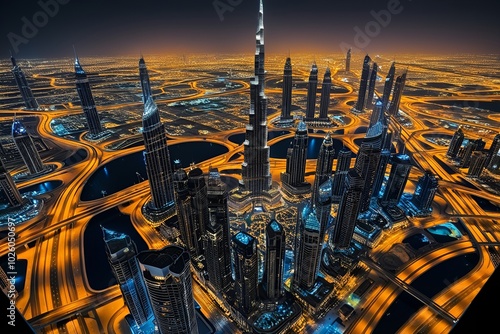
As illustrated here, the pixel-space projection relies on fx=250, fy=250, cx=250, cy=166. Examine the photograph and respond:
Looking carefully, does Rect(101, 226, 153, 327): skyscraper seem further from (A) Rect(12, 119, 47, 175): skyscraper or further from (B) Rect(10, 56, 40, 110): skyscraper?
(B) Rect(10, 56, 40, 110): skyscraper

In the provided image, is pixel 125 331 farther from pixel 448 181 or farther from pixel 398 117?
pixel 398 117

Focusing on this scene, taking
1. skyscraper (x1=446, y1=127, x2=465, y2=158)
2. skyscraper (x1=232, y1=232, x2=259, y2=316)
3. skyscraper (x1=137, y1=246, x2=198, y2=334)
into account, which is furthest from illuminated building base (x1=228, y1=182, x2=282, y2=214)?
skyscraper (x1=446, y1=127, x2=465, y2=158)

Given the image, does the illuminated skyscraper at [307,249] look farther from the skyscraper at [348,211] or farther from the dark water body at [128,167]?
the dark water body at [128,167]

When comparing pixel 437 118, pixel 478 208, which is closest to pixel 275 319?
pixel 478 208

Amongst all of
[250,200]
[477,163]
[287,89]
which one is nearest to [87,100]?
[250,200]

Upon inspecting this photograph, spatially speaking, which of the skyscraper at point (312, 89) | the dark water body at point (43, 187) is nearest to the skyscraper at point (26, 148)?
the dark water body at point (43, 187)
